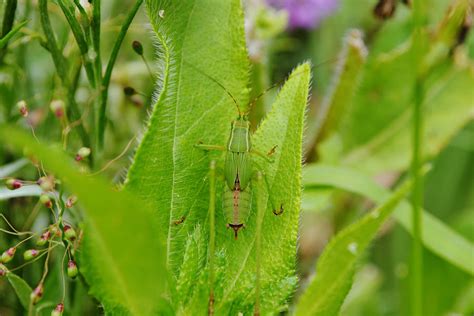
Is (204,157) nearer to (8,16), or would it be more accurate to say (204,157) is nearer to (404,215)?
(8,16)

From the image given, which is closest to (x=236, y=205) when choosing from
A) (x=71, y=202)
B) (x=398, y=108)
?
(x=71, y=202)

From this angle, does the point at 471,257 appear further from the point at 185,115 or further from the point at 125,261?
the point at 125,261

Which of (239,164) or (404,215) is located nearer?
(239,164)

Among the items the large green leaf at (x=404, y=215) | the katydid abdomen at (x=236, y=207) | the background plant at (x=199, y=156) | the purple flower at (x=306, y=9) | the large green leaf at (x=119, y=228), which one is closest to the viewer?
the large green leaf at (x=119, y=228)

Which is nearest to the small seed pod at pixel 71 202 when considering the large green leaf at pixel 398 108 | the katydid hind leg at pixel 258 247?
the katydid hind leg at pixel 258 247

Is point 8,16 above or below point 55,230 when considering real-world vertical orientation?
above

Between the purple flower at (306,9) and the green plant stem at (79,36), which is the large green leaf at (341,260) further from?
the purple flower at (306,9)

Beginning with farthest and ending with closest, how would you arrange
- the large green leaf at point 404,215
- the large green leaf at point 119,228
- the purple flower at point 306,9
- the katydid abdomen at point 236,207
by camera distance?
1. the purple flower at point 306,9
2. the large green leaf at point 404,215
3. the katydid abdomen at point 236,207
4. the large green leaf at point 119,228

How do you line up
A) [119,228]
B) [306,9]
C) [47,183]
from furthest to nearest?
[306,9], [47,183], [119,228]
